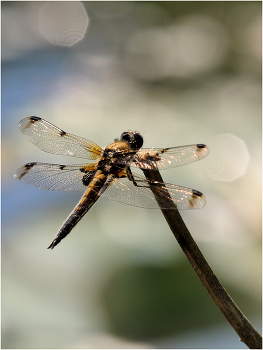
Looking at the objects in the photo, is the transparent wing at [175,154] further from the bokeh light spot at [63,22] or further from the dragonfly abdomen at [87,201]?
the bokeh light spot at [63,22]

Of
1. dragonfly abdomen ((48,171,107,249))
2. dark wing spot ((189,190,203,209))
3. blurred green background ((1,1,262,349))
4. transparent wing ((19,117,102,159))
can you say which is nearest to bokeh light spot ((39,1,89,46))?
blurred green background ((1,1,262,349))

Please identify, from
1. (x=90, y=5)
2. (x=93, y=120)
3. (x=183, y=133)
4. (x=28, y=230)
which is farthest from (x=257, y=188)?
(x=90, y=5)

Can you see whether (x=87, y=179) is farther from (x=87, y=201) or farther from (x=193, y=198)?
(x=193, y=198)

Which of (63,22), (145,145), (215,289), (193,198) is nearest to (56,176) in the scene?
(193,198)

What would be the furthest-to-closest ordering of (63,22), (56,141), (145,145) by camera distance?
1. (63,22)
2. (145,145)
3. (56,141)

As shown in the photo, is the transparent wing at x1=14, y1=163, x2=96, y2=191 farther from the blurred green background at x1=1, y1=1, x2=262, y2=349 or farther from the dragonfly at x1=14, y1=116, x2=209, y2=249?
the blurred green background at x1=1, y1=1, x2=262, y2=349
